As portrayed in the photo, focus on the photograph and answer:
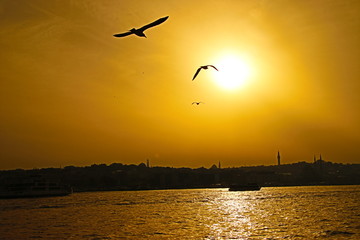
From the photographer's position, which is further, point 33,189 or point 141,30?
point 33,189

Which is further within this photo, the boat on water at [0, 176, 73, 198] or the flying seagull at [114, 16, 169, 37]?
the boat on water at [0, 176, 73, 198]

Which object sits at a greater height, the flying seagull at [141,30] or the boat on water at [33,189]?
the flying seagull at [141,30]

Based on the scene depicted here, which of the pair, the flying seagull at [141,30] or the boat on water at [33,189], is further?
the boat on water at [33,189]

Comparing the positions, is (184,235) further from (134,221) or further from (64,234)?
(134,221)

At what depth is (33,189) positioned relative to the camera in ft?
548

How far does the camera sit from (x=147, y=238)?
4472 centimetres

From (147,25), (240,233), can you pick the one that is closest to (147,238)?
(240,233)

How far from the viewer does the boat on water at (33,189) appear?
163m

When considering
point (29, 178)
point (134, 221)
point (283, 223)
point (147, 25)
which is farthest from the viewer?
point (29, 178)

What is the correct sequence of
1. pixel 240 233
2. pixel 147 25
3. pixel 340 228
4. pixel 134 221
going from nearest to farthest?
pixel 147 25 < pixel 240 233 < pixel 340 228 < pixel 134 221

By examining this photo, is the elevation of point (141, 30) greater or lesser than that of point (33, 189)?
greater

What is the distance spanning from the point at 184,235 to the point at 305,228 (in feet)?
49.9

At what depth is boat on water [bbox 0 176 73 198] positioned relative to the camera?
536 feet

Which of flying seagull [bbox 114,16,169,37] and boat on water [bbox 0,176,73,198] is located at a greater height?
flying seagull [bbox 114,16,169,37]
